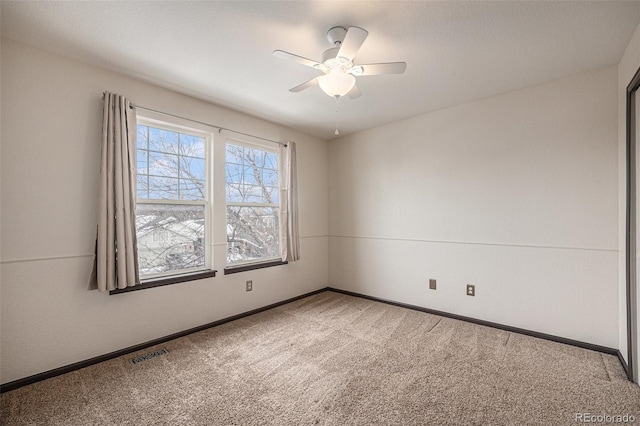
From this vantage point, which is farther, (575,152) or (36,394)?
(575,152)

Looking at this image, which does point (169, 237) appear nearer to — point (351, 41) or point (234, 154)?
point (234, 154)

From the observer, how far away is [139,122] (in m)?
2.68

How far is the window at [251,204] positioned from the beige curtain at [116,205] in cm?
106

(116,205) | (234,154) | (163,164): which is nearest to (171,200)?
(163,164)

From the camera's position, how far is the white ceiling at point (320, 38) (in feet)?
5.67

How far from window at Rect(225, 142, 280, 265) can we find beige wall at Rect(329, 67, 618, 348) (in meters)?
1.31

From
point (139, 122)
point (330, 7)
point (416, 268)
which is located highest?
point (330, 7)

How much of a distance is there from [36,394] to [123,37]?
2540 millimetres

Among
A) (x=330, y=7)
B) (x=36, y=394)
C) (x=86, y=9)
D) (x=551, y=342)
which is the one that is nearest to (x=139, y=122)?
(x=86, y=9)

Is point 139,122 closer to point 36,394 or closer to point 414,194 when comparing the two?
point 36,394

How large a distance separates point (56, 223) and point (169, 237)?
0.87 metres

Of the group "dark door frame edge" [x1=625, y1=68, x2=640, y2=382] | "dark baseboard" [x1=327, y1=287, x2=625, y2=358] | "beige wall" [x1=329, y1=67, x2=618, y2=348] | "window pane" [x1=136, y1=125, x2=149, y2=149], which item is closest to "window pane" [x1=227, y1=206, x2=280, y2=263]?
"window pane" [x1=136, y1=125, x2=149, y2=149]

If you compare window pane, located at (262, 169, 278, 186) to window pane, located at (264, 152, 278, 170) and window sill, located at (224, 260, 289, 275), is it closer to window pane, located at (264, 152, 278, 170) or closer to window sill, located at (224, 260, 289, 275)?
window pane, located at (264, 152, 278, 170)

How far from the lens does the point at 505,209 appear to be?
2951mm
